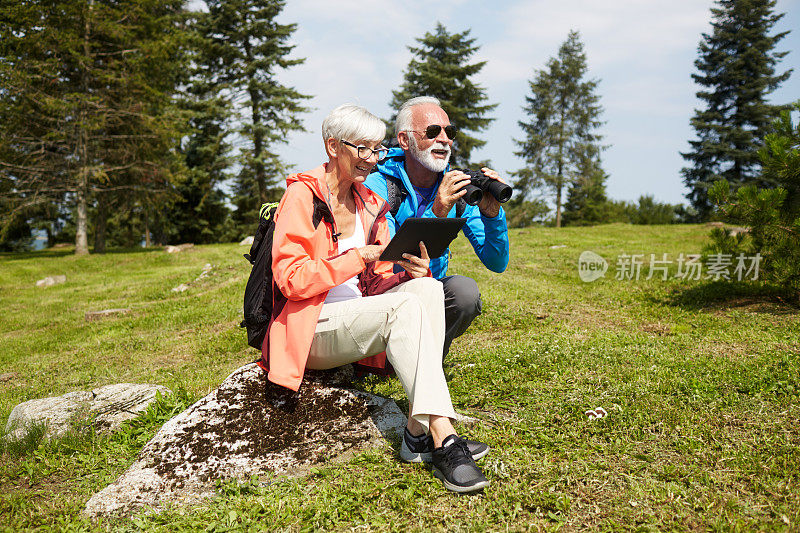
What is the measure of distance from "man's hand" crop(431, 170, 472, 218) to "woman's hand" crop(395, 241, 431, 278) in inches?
22.8

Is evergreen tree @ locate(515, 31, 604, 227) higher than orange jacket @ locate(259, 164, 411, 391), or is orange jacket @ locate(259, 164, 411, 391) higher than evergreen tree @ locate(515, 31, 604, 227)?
evergreen tree @ locate(515, 31, 604, 227)

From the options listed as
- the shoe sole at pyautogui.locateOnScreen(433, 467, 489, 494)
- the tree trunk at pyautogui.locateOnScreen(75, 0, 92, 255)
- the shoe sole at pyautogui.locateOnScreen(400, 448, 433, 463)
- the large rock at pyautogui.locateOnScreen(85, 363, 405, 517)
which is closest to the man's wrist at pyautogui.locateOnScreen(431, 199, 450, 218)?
the large rock at pyautogui.locateOnScreen(85, 363, 405, 517)

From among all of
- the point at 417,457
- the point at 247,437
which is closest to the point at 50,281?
the point at 247,437

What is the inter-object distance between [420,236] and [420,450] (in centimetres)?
134

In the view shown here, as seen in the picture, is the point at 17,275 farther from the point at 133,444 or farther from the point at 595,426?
the point at 595,426

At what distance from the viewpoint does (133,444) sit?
3.97 meters

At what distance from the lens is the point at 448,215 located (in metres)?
4.35

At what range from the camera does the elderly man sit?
4023 mm

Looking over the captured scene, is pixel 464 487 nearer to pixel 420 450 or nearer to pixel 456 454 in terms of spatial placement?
pixel 456 454

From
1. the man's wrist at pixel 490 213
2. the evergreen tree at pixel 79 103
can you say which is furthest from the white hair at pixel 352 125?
the evergreen tree at pixel 79 103

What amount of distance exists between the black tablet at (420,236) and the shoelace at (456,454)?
1224 mm

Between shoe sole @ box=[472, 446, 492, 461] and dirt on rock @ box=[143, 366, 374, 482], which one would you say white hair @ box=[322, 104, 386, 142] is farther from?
shoe sole @ box=[472, 446, 492, 461]

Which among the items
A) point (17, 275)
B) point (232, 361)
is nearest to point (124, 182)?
point (17, 275)

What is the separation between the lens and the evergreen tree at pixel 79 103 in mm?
21109
